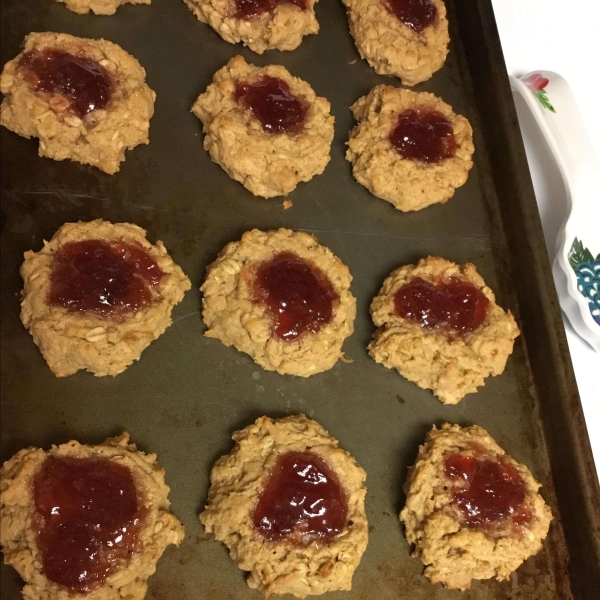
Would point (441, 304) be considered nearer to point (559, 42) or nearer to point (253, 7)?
point (253, 7)

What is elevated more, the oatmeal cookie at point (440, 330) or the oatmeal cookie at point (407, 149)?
the oatmeal cookie at point (407, 149)

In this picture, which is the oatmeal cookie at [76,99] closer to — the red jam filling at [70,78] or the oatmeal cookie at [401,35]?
the red jam filling at [70,78]

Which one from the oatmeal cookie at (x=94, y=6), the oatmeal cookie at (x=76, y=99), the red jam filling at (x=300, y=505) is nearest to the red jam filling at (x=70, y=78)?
the oatmeal cookie at (x=76, y=99)

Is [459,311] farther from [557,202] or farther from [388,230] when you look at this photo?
[557,202]

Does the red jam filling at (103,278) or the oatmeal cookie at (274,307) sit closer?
the red jam filling at (103,278)

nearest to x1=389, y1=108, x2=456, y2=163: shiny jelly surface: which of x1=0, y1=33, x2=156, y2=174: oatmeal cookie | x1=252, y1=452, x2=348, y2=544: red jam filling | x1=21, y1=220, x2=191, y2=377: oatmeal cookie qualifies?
x1=0, y1=33, x2=156, y2=174: oatmeal cookie
